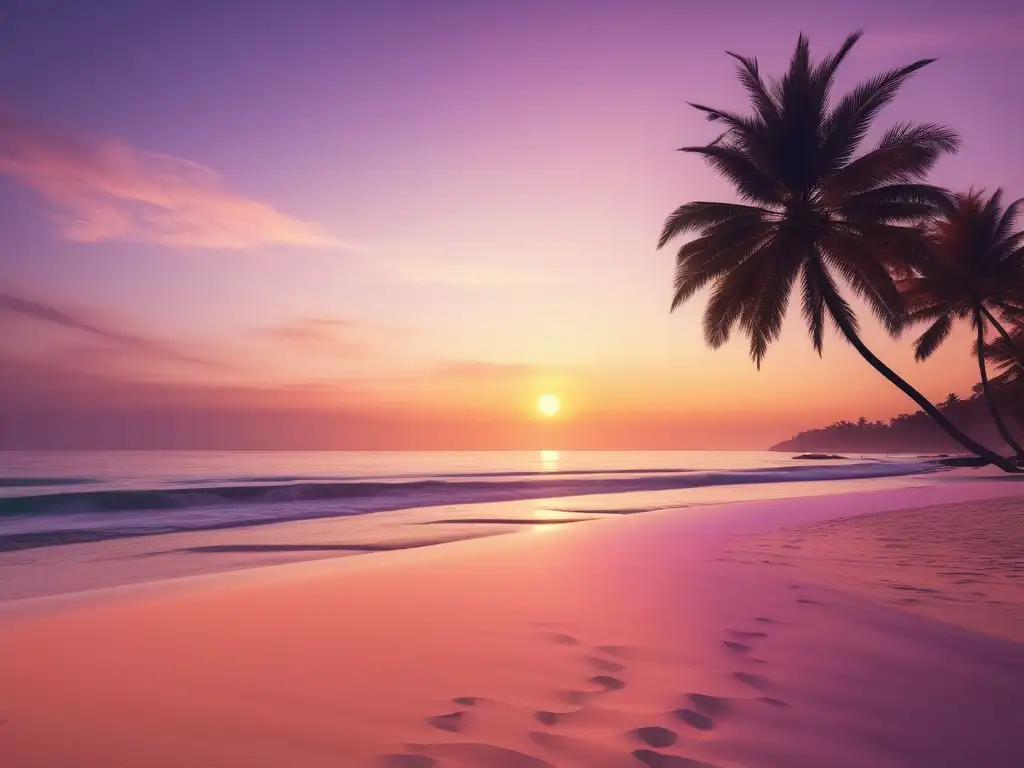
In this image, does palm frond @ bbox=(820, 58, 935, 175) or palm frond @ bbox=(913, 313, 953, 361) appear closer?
palm frond @ bbox=(820, 58, 935, 175)

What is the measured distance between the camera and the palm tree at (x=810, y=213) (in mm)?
14477

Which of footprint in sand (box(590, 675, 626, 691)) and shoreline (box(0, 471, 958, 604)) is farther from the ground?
footprint in sand (box(590, 675, 626, 691))

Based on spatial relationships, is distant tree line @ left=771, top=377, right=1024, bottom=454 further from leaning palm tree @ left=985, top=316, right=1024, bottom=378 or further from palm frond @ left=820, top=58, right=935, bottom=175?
palm frond @ left=820, top=58, right=935, bottom=175

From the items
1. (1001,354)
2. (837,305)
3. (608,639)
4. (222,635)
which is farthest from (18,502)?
(1001,354)

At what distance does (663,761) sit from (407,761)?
91 centimetres

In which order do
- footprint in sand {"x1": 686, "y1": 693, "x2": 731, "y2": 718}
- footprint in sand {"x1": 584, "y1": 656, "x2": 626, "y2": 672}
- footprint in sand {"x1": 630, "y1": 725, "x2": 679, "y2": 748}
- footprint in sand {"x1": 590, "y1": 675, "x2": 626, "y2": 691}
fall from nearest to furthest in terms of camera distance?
footprint in sand {"x1": 630, "y1": 725, "x2": 679, "y2": 748} → footprint in sand {"x1": 686, "y1": 693, "x2": 731, "y2": 718} → footprint in sand {"x1": 590, "y1": 675, "x2": 626, "y2": 691} → footprint in sand {"x1": 584, "y1": 656, "x2": 626, "y2": 672}

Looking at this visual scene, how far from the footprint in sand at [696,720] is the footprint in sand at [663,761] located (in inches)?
10.6

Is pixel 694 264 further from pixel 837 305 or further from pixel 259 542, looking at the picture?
pixel 259 542

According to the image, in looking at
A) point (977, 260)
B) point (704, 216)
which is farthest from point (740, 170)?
point (977, 260)

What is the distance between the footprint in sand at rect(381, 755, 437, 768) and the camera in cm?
218

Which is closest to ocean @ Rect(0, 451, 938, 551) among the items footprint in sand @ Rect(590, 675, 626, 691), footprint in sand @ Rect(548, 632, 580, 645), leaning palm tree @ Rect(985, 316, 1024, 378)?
footprint in sand @ Rect(548, 632, 580, 645)

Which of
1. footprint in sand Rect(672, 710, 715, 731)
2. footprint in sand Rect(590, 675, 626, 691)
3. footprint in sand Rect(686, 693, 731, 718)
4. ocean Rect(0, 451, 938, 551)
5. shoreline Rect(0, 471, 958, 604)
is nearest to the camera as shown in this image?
footprint in sand Rect(672, 710, 715, 731)

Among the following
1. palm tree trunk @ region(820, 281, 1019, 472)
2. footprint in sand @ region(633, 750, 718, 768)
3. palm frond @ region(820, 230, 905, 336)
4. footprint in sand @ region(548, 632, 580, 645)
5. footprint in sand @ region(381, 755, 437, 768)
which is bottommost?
footprint in sand @ region(548, 632, 580, 645)

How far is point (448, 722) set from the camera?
2506mm
